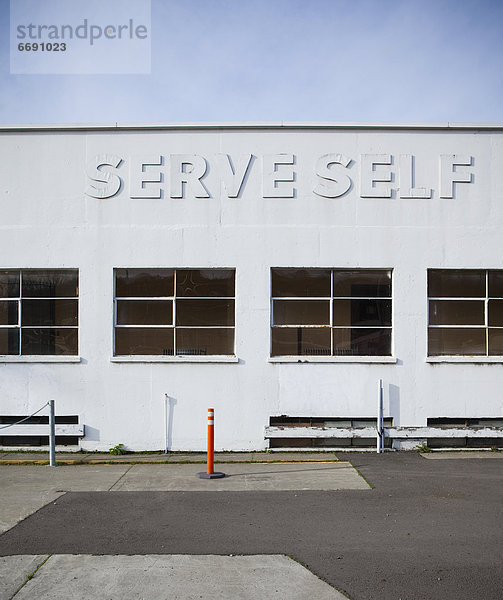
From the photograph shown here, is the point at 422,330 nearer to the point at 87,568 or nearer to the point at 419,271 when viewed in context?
the point at 419,271

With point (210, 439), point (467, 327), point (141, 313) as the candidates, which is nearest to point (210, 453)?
point (210, 439)

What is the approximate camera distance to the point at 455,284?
11836mm

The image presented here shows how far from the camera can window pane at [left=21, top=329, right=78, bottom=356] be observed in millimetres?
11844

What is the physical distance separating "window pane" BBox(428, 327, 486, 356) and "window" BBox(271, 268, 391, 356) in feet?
2.91

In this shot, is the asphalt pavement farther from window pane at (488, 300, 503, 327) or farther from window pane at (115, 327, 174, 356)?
window pane at (488, 300, 503, 327)

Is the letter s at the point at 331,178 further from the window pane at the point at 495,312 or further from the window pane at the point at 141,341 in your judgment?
the window pane at the point at 141,341

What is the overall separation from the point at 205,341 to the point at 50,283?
3.25 metres

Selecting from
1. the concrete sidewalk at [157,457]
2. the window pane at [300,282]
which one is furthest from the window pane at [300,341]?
the concrete sidewalk at [157,457]

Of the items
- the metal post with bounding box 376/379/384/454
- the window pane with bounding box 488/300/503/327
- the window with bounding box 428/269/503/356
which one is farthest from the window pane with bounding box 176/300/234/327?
the window pane with bounding box 488/300/503/327

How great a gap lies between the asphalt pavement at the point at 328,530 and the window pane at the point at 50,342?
347 cm

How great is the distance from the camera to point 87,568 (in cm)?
571

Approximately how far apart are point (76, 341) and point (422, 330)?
6.71 meters

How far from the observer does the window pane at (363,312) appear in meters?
11.8

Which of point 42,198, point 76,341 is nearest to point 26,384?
point 76,341
